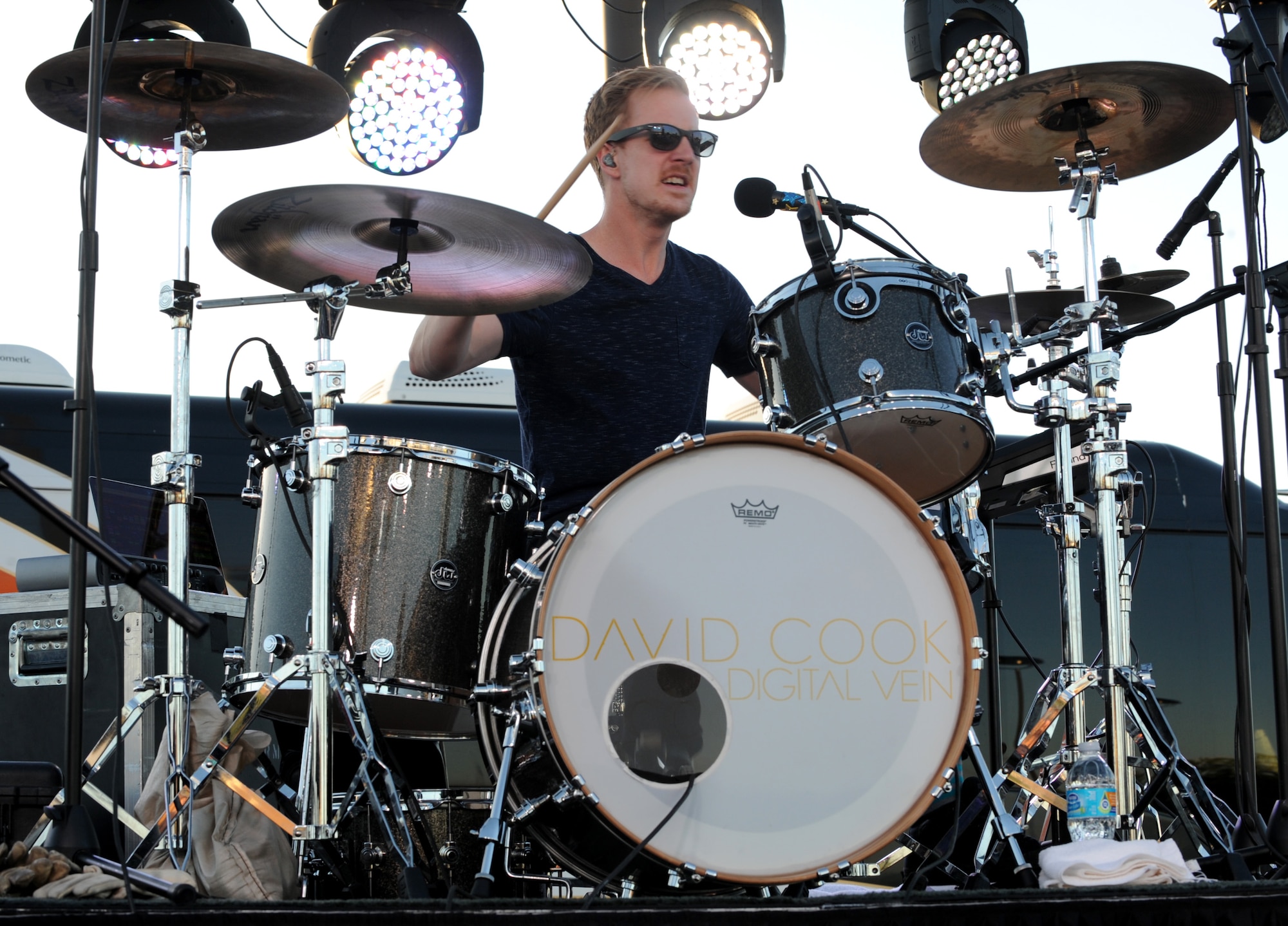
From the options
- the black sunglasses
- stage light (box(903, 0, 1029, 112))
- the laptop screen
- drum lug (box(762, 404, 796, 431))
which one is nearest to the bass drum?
drum lug (box(762, 404, 796, 431))

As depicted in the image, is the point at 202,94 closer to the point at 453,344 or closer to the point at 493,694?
the point at 453,344

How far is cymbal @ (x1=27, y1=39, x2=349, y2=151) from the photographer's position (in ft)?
10.5

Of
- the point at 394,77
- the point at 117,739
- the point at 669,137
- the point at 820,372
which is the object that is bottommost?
the point at 117,739

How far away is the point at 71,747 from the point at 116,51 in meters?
1.73

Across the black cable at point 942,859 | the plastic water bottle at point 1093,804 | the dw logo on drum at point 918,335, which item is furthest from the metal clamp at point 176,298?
the plastic water bottle at point 1093,804

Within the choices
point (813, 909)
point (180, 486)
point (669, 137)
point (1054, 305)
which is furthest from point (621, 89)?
point (813, 909)

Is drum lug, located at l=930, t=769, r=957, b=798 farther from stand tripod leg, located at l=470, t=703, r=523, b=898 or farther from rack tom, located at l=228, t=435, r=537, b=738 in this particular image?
rack tom, located at l=228, t=435, r=537, b=738

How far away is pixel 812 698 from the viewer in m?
2.59

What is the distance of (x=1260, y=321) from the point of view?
3.20 meters

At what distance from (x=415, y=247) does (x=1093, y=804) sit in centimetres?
212

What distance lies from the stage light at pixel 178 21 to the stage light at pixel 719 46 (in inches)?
58.8

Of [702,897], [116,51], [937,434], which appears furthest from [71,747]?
[937,434]

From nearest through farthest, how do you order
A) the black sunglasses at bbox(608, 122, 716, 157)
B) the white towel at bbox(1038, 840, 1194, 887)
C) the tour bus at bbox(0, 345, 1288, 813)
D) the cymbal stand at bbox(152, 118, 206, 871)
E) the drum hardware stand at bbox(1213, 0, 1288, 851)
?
the white towel at bbox(1038, 840, 1194, 887)
the cymbal stand at bbox(152, 118, 206, 871)
the drum hardware stand at bbox(1213, 0, 1288, 851)
the black sunglasses at bbox(608, 122, 716, 157)
the tour bus at bbox(0, 345, 1288, 813)

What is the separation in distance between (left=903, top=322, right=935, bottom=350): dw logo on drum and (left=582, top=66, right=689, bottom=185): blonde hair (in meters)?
1.03
